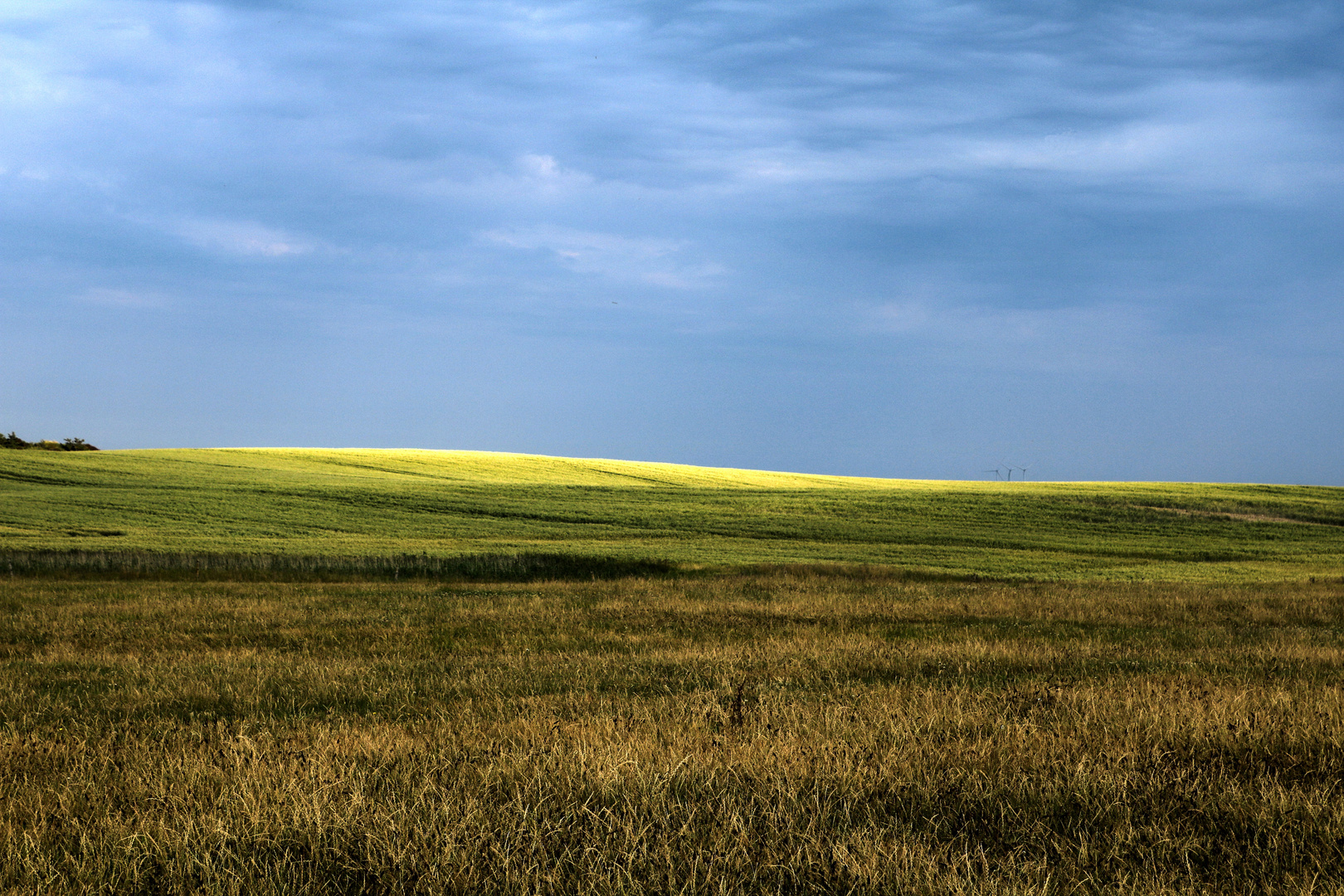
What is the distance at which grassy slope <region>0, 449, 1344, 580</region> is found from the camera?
118 feet

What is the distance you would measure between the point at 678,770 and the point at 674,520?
4511cm

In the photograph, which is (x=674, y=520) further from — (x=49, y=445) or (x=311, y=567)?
(x=49, y=445)

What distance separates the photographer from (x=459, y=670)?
33.6 feet

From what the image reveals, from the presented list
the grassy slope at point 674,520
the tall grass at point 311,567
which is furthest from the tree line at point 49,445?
the tall grass at point 311,567

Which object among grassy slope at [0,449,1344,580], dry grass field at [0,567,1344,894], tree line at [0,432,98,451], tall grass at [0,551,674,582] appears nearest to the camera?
dry grass field at [0,567,1344,894]

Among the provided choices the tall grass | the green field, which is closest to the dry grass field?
the green field

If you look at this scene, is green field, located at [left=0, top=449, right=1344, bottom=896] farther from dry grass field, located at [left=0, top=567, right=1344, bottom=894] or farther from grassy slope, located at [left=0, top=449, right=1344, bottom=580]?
grassy slope, located at [left=0, top=449, right=1344, bottom=580]

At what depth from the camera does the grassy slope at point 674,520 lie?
36.0 m

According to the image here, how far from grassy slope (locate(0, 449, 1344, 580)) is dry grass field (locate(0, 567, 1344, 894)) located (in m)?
22.8

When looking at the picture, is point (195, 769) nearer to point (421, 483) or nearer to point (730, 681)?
point (730, 681)

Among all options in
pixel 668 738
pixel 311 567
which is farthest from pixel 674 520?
pixel 668 738

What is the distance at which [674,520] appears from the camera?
50219mm

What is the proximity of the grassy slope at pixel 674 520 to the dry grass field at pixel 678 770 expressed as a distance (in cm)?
2279

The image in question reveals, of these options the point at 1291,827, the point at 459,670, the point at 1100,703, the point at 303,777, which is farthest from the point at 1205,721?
the point at 459,670
